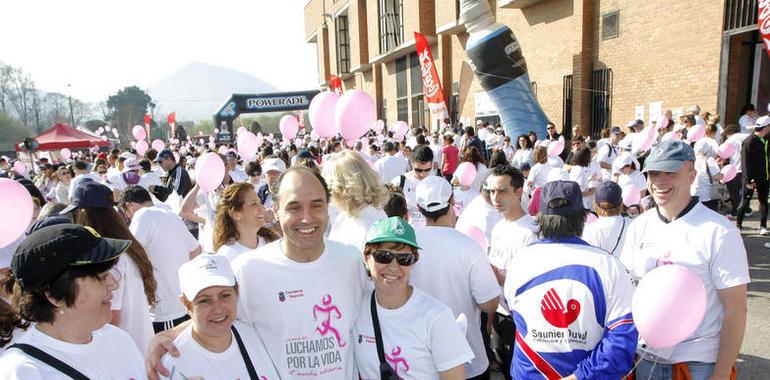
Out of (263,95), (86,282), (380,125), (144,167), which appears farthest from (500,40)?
(263,95)

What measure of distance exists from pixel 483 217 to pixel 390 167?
3769 mm

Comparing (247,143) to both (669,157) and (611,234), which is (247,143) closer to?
(611,234)

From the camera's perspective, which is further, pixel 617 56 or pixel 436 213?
pixel 617 56

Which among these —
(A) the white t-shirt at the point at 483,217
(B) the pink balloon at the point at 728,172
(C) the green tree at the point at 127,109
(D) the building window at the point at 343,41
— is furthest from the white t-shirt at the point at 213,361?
(C) the green tree at the point at 127,109

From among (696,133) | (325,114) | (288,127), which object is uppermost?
(325,114)

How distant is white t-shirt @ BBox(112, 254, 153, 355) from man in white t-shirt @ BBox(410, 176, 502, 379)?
5.58 ft

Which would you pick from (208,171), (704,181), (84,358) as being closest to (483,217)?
(208,171)

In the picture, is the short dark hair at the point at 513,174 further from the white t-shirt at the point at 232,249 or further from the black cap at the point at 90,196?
the black cap at the point at 90,196

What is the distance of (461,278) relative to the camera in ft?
8.77

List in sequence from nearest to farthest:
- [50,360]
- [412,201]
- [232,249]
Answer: [50,360]
[232,249]
[412,201]

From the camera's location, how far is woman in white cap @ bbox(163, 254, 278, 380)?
6.04 ft

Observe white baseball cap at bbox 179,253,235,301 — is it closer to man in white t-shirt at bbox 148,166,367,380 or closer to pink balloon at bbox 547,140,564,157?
man in white t-shirt at bbox 148,166,367,380

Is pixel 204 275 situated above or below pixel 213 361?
above

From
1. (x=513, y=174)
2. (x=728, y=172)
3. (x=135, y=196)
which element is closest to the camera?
(x=513, y=174)
